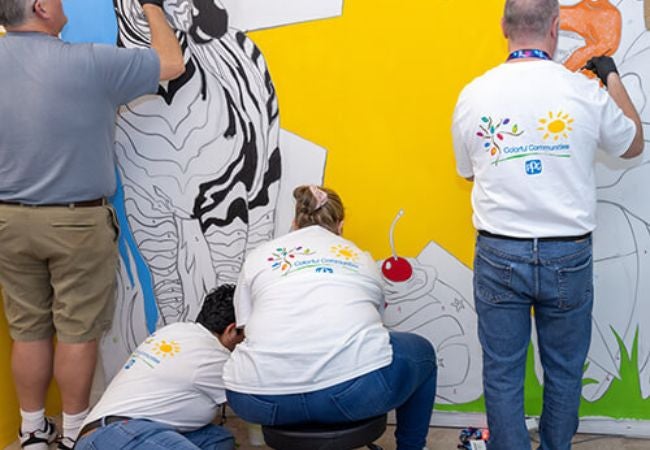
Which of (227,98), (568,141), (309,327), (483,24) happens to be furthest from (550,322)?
(227,98)

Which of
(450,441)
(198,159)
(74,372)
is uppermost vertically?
(198,159)

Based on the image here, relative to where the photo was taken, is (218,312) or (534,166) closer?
(534,166)

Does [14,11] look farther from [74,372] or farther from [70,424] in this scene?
[70,424]

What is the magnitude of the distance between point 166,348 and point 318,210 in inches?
22.4

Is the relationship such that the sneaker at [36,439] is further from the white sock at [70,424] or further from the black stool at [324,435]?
the black stool at [324,435]

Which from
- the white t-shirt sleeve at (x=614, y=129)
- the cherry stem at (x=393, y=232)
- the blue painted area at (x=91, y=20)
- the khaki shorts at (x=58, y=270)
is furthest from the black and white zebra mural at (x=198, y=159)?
the white t-shirt sleeve at (x=614, y=129)

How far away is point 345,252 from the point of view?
1916mm

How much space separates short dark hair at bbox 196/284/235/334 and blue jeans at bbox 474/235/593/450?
0.73 metres

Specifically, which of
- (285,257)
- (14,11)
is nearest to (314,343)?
(285,257)

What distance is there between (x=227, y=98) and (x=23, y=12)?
0.67m

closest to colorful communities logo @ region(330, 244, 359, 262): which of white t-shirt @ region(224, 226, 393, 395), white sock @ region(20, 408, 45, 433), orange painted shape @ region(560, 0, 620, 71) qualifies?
white t-shirt @ region(224, 226, 393, 395)

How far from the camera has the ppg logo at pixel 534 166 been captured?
174cm

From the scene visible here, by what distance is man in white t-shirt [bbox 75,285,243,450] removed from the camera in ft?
5.84

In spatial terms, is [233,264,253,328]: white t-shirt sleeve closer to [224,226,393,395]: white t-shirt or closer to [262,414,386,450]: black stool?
[224,226,393,395]: white t-shirt
